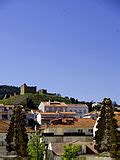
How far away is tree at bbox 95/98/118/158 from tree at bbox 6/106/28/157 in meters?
9.65

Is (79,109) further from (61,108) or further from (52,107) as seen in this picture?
(52,107)

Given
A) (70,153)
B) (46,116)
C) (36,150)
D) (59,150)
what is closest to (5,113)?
(46,116)

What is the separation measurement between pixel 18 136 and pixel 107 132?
441 inches

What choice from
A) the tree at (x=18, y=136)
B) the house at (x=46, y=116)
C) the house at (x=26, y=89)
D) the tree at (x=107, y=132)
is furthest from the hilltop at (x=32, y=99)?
the tree at (x=107, y=132)

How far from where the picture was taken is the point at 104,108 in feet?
217

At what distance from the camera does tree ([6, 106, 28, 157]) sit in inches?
2399

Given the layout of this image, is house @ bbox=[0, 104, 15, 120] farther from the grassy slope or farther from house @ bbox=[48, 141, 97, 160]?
house @ bbox=[48, 141, 97, 160]

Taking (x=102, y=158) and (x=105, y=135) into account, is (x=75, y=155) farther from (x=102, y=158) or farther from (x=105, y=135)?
(x=105, y=135)

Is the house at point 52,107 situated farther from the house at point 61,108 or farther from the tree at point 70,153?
the tree at point 70,153

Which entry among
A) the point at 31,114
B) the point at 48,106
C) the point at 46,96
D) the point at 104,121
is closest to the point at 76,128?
the point at 104,121

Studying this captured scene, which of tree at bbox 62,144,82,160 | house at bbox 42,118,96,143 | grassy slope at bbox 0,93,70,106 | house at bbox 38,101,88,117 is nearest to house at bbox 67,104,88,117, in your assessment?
house at bbox 38,101,88,117

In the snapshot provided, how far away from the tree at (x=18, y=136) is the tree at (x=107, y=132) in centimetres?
965

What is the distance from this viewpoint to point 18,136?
6269cm

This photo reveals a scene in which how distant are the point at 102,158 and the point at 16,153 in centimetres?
1044
